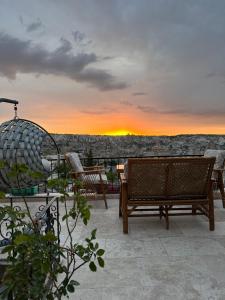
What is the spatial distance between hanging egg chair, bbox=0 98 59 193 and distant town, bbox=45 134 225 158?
619 cm

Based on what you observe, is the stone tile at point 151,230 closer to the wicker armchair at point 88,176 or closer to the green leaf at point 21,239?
the wicker armchair at point 88,176

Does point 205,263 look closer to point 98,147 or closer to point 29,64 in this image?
point 29,64

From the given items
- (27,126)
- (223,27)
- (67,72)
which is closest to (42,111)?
(67,72)

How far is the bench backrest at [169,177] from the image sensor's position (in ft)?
11.9

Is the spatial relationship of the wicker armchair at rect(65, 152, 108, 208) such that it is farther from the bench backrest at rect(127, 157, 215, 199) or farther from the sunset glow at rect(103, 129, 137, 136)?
the sunset glow at rect(103, 129, 137, 136)

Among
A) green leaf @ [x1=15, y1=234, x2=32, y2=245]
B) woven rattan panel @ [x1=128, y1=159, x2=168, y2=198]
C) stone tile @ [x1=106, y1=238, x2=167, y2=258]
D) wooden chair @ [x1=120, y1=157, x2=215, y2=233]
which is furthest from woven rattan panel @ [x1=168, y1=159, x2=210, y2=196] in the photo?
green leaf @ [x1=15, y1=234, x2=32, y2=245]

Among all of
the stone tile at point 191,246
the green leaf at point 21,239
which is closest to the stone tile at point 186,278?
the stone tile at point 191,246

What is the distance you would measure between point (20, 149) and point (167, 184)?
7.17 feet

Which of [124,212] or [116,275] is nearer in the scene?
[116,275]

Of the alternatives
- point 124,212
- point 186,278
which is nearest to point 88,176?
point 124,212

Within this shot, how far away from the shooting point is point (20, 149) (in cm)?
200

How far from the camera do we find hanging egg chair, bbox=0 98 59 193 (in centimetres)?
197

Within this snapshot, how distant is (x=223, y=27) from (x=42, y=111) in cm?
396

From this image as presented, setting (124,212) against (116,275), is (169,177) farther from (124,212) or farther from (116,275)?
(116,275)
